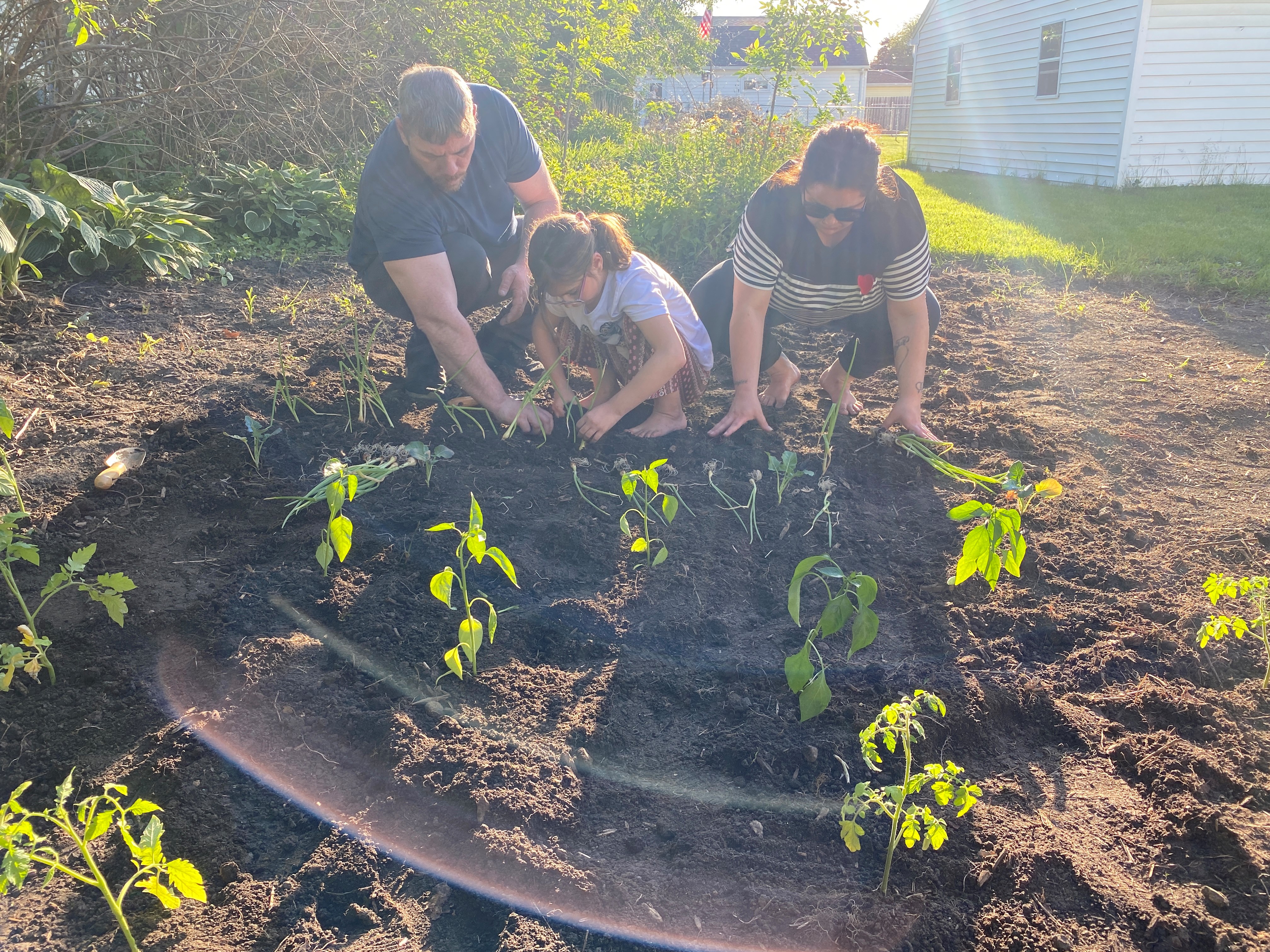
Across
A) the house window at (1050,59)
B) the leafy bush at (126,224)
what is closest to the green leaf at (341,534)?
the leafy bush at (126,224)

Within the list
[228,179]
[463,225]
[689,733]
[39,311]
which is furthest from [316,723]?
[228,179]

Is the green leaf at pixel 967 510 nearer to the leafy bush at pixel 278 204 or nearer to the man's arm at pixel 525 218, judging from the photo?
the man's arm at pixel 525 218

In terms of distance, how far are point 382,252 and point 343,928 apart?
2252mm

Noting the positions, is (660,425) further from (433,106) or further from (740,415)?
(433,106)

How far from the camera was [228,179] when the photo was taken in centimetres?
509

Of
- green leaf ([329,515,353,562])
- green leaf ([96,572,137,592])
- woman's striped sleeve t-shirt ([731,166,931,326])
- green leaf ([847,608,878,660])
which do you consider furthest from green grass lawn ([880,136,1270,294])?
green leaf ([96,572,137,592])

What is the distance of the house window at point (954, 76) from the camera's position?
1391 centimetres

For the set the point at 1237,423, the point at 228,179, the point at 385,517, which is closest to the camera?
the point at 385,517

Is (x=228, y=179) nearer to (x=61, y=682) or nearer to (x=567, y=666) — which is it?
(x=61, y=682)

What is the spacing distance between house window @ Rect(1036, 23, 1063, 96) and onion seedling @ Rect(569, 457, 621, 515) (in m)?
11.6

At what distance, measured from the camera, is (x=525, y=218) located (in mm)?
3594

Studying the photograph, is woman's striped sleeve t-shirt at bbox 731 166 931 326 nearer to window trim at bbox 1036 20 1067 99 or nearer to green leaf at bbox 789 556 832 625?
green leaf at bbox 789 556 832 625

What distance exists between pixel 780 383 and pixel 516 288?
4.25ft

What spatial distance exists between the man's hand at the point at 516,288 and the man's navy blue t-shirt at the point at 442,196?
0.39 ft
